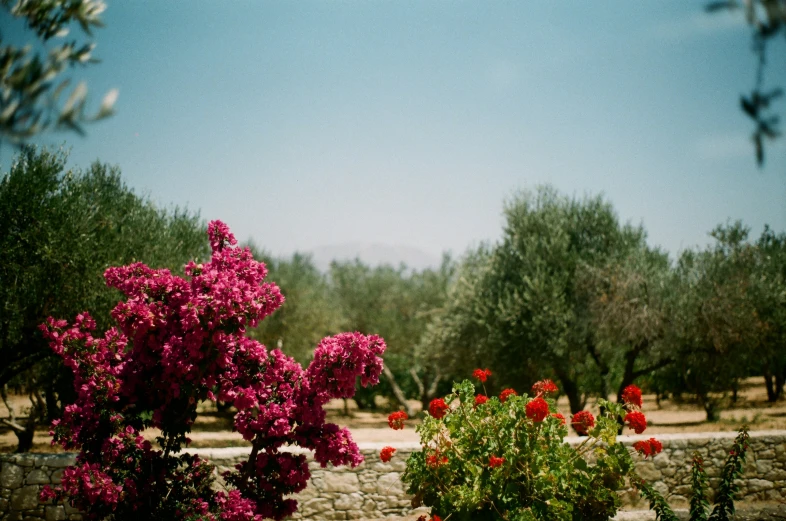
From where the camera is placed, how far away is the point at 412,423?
25.1 meters

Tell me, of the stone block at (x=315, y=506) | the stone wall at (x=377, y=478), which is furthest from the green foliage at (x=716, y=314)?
the stone block at (x=315, y=506)

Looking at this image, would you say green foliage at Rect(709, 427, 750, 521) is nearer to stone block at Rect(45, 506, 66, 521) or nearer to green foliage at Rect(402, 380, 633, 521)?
green foliage at Rect(402, 380, 633, 521)

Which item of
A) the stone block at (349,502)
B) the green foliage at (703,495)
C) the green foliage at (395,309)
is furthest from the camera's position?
the green foliage at (395,309)

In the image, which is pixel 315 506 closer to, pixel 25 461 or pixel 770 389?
pixel 25 461

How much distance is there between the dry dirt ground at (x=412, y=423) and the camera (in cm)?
1702

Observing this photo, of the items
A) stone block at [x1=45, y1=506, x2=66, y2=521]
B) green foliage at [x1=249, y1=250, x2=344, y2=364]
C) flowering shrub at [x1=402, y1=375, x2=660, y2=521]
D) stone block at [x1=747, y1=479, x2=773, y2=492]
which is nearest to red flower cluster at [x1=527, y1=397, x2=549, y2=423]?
flowering shrub at [x1=402, y1=375, x2=660, y2=521]

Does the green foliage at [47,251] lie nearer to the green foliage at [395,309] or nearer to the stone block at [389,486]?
the stone block at [389,486]

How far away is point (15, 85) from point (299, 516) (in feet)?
24.0

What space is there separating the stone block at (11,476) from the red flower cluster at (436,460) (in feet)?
19.0

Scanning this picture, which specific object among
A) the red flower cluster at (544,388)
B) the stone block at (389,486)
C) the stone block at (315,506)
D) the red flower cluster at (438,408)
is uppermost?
the red flower cluster at (544,388)

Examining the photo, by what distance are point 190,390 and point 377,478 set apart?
13.8 feet

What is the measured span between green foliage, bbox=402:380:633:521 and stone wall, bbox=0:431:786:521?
235cm

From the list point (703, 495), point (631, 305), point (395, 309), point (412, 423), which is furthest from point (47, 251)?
point (395, 309)

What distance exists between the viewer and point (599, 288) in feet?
50.9
